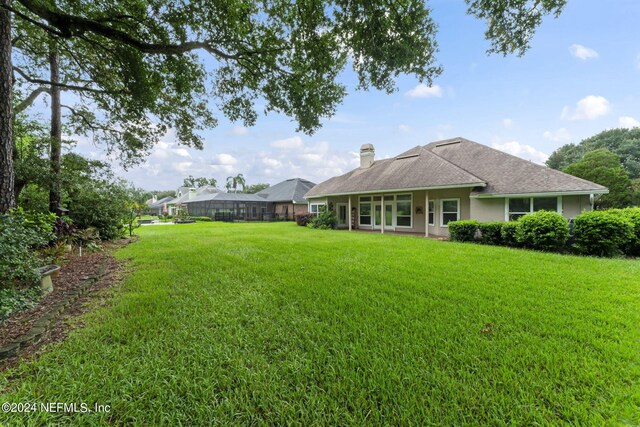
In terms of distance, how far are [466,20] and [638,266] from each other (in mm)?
7376

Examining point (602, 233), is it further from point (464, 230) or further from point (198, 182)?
point (198, 182)

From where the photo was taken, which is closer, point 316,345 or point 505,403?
point 505,403

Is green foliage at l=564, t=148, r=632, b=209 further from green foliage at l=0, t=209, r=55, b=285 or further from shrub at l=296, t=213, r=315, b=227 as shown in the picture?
green foliage at l=0, t=209, r=55, b=285

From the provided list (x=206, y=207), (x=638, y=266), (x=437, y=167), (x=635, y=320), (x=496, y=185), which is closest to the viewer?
(x=635, y=320)

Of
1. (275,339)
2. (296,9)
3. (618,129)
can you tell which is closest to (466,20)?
(296,9)

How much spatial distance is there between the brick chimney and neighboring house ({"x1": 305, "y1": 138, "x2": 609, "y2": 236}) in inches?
3.0

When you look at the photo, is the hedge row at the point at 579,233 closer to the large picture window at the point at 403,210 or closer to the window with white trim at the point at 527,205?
the window with white trim at the point at 527,205

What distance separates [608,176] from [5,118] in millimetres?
37894

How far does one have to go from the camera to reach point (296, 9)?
5754 mm

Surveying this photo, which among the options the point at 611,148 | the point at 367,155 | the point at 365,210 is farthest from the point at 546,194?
the point at 611,148

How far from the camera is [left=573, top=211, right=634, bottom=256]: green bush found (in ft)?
24.4

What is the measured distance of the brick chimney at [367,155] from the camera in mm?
19719

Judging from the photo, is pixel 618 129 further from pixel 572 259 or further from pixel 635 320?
pixel 635 320

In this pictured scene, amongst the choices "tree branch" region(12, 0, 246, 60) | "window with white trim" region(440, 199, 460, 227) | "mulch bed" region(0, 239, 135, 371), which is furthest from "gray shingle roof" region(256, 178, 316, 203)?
"tree branch" region(12, 0, 246, 60)
